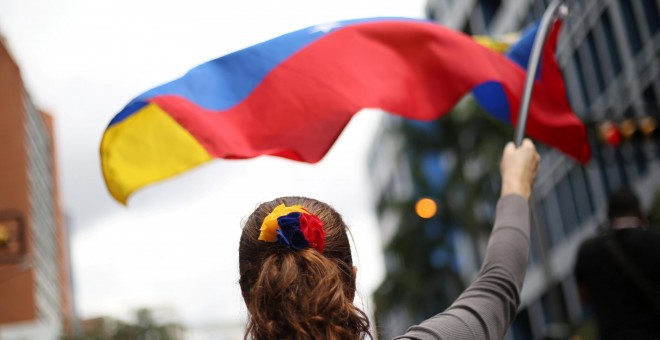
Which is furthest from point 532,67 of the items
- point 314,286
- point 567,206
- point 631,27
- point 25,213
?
point 567,206

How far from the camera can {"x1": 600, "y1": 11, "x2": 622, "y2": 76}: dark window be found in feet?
115

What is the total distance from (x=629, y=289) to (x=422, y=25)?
1789mm

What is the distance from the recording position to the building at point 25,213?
23.3 m

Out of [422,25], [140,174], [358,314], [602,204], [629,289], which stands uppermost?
[422,25]

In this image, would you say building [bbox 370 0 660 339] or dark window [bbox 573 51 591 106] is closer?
building [bbox 370 0 660 339]

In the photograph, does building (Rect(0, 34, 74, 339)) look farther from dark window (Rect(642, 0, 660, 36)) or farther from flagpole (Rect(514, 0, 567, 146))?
dark window (Rect(642, 0, 660, 36))

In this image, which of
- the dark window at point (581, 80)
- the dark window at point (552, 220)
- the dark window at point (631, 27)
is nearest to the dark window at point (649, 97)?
the dark window at point (631, 27)

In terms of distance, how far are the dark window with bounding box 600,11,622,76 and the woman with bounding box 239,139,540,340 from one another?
1298 inches

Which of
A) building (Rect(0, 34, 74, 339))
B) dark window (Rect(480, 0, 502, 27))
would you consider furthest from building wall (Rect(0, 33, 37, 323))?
dark window (Rect(480, 0, 502, 27))

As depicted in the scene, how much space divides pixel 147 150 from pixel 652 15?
27.4m

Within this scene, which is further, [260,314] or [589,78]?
[589,78]

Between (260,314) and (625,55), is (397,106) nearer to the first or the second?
(260,314)

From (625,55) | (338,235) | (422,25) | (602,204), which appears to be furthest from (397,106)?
(602,204)

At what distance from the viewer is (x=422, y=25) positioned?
6.68 meters
